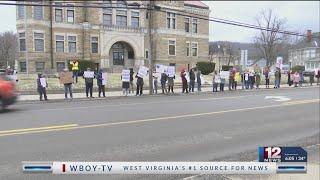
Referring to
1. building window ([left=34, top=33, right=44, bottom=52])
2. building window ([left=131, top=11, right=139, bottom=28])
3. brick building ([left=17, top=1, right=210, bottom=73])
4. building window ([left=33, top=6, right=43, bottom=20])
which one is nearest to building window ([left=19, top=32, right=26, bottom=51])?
brick building ([left=17, top=1, right=210, bottom=73])

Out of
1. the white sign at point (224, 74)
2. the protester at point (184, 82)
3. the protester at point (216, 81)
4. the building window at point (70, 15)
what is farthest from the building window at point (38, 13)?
the protester at point (184, 82)

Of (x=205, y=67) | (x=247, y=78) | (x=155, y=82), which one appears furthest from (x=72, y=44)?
(x=155, y=82)

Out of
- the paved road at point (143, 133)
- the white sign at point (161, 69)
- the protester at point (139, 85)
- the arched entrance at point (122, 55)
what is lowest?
the paved road at point (143, 133)

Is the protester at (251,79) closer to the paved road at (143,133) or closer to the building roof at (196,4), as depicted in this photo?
the paved road at (143,133)

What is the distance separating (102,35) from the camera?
57.6 m

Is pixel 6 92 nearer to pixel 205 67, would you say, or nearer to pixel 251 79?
pixel 251 79

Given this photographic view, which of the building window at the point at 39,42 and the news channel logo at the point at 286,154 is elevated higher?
the building window at the point at 39,42

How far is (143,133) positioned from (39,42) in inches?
1742

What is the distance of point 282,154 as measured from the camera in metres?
3.69

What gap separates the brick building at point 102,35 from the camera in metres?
53.1

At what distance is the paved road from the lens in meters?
9.00

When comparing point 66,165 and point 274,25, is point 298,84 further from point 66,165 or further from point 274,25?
point 66,165

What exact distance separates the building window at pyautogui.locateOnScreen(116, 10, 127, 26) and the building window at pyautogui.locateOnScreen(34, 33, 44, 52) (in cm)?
1059

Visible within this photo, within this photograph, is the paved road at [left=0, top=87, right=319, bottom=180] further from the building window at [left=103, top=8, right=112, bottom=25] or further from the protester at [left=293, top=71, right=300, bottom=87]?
the building window at [left=103, top=8, right=112, bottom=25]
